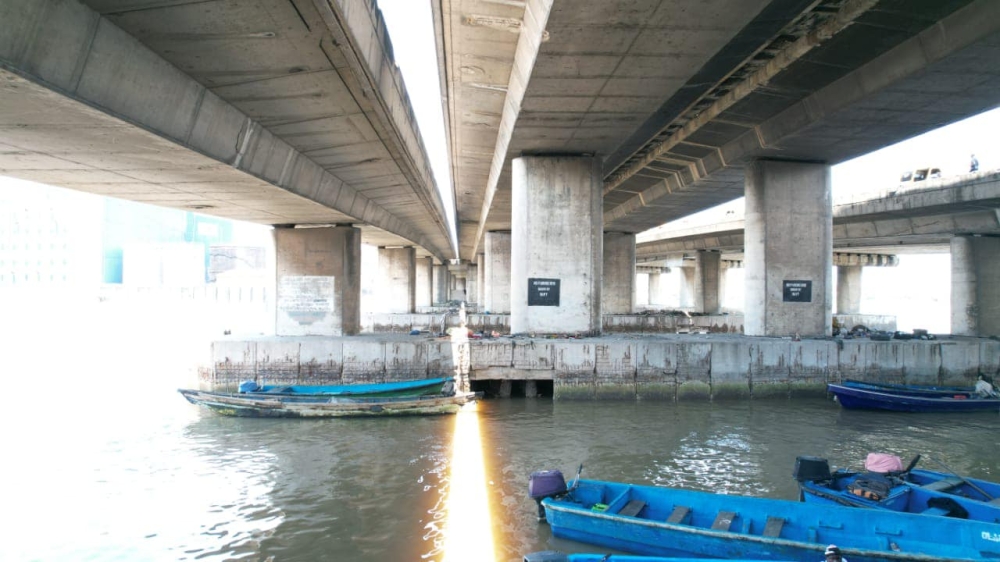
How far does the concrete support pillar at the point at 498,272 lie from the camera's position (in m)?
42.6

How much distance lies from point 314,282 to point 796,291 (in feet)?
63.8

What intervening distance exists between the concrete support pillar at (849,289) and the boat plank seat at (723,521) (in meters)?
53.7

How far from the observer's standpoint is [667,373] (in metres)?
20.6

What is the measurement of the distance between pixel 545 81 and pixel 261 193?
28.9 ft

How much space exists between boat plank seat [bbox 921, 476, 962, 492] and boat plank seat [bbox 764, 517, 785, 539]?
112 inches

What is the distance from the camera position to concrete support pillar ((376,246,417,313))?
4953cm

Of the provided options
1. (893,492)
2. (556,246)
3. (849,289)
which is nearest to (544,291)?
(556,246)

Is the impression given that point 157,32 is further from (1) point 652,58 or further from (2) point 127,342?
(2) point 127,342

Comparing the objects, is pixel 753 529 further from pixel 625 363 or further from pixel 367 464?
pixel 625 363

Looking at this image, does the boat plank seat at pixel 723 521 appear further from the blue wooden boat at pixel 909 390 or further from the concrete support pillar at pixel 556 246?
the blue wooden boat at pixel 909 390

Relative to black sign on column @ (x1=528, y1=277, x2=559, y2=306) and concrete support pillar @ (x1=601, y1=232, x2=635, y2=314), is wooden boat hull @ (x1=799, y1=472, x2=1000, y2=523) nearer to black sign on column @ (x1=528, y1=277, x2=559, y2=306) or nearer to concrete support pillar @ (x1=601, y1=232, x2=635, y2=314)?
black sign on column @ (x1=528, y1=277, x2=559, y2=306)

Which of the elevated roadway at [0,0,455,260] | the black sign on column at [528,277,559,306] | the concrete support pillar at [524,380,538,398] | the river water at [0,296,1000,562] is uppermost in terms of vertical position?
the elevated roadway at [0,0,455,260]

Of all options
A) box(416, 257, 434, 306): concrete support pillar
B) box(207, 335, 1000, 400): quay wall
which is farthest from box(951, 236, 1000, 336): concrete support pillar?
box(416, 257, 434, 306): concrete support pillar

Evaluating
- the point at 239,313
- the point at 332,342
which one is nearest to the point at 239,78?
the point at 332,342
